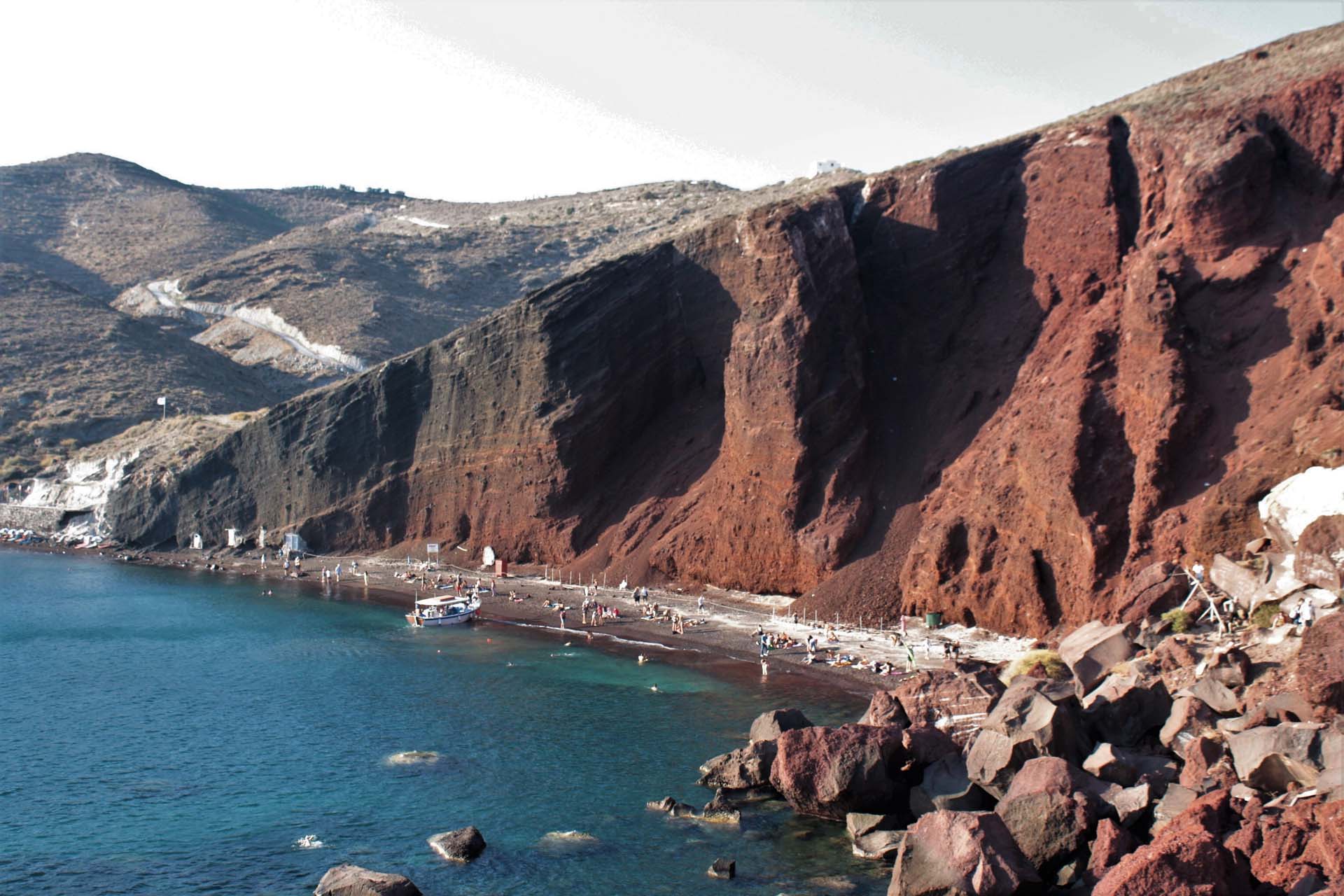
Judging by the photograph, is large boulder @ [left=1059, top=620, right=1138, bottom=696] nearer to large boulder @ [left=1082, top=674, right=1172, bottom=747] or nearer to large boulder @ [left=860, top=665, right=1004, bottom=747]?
large boulder @ [left=860, top=665, right=1004, bottom=747]

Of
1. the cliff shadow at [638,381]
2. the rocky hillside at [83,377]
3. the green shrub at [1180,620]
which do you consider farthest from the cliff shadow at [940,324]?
the rocky hillside at [83,377]

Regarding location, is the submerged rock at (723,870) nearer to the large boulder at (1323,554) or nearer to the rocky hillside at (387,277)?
the large boulder at (1323,554)

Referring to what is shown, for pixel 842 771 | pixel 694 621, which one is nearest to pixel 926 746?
pixel 842 771

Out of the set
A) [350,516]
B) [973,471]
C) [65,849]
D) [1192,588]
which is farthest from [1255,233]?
[350,516]

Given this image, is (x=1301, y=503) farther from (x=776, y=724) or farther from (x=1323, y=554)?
(x=776, y=724)

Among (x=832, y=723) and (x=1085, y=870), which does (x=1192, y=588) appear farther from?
(x=1085, y=870)

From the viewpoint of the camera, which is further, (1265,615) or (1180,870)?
(1265,615)
